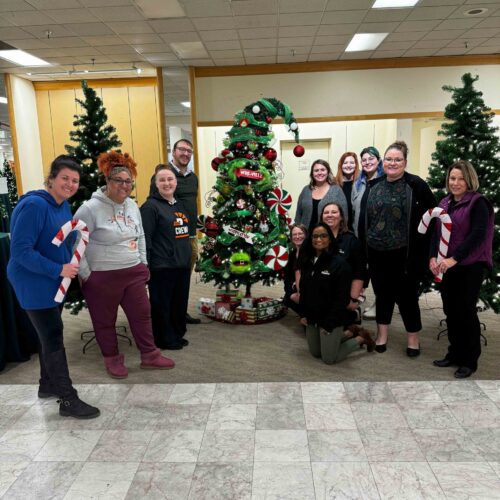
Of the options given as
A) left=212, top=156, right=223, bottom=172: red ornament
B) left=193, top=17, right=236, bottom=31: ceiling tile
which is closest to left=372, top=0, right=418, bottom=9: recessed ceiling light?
left=193, top=17, right=236, bottom=31: ceiling tile

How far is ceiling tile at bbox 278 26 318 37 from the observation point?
263 inches

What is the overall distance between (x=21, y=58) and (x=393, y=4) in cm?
645

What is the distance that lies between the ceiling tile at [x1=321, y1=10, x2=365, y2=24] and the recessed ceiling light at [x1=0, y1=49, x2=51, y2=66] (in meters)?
5.20

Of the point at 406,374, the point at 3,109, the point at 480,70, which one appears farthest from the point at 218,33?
the point at 3,109

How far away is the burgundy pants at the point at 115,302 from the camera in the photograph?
3127mm

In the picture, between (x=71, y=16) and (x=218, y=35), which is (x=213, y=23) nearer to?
(x=218, y=35)

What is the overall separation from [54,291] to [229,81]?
718 centimetres

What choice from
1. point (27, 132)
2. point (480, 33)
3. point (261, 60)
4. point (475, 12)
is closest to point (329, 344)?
point (475, 12)

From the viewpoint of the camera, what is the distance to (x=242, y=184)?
442cm

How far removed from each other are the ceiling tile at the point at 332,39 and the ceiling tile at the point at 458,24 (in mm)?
1391

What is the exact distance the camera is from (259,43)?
733cm

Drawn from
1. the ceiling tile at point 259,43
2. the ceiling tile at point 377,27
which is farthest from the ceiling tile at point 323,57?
the ceiling tile at point 377,27

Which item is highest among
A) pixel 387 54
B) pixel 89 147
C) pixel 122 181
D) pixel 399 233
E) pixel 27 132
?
pixel 387 54

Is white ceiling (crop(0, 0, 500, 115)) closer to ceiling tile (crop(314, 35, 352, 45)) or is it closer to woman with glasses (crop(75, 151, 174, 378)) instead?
ceiling tile (crop(314, 35, 352, 45))
